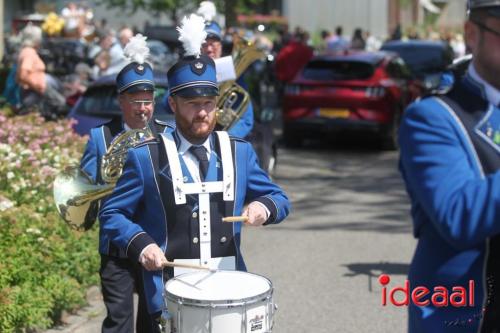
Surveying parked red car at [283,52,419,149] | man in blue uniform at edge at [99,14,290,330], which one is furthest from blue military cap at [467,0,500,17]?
parked red car at [283,52,419,149]

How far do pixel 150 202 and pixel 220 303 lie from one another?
0.82m

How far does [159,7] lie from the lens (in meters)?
32.5

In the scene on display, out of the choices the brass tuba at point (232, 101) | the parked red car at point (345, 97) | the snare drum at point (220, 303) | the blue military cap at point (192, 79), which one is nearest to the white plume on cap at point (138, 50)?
the blue military cap at point (192, 79)

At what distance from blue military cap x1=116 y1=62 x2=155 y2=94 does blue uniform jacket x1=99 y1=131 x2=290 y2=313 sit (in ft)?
3.81

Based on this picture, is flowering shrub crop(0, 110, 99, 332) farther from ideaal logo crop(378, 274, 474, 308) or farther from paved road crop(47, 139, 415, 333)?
ideaal logo crop(378, 274, 474, 308)

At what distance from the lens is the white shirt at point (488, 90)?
2701 mm

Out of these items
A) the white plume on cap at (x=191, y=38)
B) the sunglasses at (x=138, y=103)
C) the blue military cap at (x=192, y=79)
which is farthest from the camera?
the sunglasses at (x=138, y=103)

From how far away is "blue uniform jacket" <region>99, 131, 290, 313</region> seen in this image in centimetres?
409

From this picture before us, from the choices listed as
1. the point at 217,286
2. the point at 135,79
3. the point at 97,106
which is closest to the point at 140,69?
the point at 135,79

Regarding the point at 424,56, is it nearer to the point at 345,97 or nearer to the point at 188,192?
the point at 345,97

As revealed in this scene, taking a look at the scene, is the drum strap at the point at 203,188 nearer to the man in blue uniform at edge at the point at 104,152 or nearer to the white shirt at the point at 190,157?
the white shirt at the point at 190,157

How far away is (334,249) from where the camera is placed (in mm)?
9414

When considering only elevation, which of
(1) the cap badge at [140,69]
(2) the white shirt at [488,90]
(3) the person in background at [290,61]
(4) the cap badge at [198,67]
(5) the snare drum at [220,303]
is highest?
(2) the white shirt at [488,90]

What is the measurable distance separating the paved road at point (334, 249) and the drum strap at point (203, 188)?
274 cm
